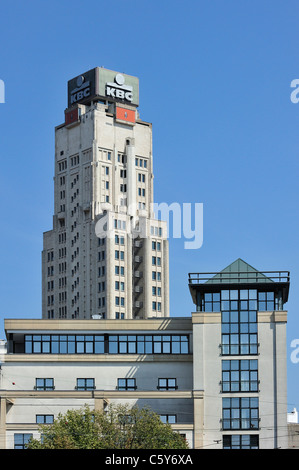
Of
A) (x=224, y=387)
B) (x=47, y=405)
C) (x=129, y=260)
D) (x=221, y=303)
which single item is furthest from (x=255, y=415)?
(x=129, y=260)

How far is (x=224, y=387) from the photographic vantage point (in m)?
102

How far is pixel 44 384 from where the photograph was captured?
346 ft

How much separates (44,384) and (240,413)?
20.0m

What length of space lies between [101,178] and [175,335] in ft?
299

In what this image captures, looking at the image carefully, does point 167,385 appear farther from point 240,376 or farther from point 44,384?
point 44,384

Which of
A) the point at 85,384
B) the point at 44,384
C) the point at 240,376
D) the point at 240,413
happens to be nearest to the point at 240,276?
the point at 240,376

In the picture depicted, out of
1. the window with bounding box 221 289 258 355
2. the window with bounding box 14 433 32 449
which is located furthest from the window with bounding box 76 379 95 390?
the window with bounding box 221 289 258 355

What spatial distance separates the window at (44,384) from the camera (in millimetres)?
105562

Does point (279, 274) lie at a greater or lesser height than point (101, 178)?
lesser

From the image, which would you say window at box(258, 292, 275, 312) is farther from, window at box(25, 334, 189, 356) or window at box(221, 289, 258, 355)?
window at box(25, 334, 189, 356)

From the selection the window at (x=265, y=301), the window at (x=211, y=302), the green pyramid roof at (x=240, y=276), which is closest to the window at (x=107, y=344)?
the window at (x=211, y=302)

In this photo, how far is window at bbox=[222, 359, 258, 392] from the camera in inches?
4023

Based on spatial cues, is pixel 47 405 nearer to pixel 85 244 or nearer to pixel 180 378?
pixel 180 378

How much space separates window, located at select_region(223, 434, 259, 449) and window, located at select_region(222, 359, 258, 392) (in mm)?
4472
